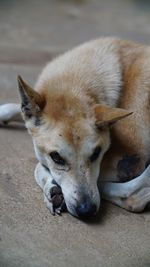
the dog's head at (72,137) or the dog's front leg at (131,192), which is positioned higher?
the dog's head at (72,137)

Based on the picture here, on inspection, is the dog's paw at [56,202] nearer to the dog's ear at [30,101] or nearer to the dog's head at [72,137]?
the dog's head at [72,137]

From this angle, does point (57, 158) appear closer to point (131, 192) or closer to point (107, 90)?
point (131, 192)

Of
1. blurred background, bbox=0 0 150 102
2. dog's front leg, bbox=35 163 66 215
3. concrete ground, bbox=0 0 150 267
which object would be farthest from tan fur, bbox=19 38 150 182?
blurred background, bbox=0 0 150 102

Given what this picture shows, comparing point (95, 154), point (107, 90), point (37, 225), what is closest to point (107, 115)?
point (95, 154)

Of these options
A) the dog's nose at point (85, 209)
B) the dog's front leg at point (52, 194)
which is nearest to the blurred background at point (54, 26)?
the dog's front leg at point (52, 194)

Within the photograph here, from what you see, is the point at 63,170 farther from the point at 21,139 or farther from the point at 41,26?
the point at 41,26
